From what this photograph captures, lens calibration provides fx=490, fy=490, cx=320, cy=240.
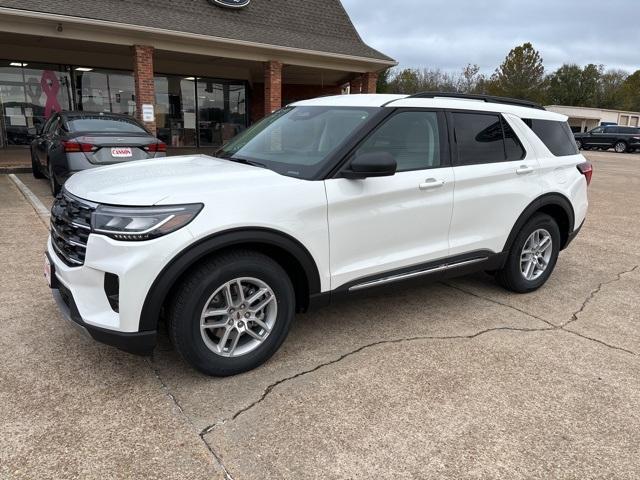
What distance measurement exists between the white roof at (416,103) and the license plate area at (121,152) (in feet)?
13.8

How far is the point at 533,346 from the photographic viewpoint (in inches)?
142

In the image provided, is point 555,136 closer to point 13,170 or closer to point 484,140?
point 484,140

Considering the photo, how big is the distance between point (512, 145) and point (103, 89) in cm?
1599

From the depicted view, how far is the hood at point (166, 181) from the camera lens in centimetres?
275

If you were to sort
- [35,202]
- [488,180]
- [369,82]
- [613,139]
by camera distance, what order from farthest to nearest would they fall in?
[613,139] < [369,82] < [35,202] < [488,180]

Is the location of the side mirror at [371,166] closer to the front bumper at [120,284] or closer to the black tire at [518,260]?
the front bumper at [120,284]

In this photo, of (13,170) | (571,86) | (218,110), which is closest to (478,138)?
(13,170)

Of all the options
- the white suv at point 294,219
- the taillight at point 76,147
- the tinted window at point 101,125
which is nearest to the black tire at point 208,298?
the white suv at point 294,219

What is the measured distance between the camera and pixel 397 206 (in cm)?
348

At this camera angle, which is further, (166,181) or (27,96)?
(27,96)

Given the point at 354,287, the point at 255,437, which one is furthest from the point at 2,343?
the point at 354,287

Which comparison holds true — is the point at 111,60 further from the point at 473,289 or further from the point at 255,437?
the point at 255,437

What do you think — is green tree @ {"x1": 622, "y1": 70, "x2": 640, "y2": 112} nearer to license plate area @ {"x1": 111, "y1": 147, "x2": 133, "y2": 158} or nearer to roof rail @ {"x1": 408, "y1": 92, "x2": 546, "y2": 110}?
roof rail @ {"x1": 408, "y1": 92, "x2": 546, "y2": 110}

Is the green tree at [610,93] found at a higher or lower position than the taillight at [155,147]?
higher
